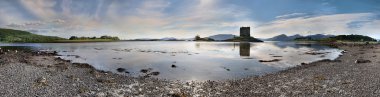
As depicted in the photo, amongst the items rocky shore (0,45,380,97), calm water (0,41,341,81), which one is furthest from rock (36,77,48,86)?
calm water (0,41,341,81)

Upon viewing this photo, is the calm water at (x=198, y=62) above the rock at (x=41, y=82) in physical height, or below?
below

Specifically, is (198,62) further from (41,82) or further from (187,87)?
(41,82)

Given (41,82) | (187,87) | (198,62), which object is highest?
(41,82)

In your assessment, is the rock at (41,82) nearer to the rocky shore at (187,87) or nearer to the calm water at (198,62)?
the rocky shore at (187,87)

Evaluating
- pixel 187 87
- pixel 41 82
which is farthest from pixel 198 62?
pixel 41 82

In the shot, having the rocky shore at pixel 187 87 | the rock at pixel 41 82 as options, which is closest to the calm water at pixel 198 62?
the rocky shore at pixel 187 87

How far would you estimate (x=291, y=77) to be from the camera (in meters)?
30.0

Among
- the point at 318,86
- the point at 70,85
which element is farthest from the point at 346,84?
the point at 70,85

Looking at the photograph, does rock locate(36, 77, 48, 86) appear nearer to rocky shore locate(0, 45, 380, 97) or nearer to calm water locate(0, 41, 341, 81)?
rocky shore locate(0, 45, 380, 97)

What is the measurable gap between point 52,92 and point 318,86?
22585mm

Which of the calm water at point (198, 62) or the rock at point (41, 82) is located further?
the calm water at point (198, 62)

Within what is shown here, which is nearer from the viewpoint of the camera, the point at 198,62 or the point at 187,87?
the point at 187,87

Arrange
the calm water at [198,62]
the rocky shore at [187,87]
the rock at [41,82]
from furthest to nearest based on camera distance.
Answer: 1. the calm water at [198,62]
2. the rock at [41,82]
3. the rocky shore at [187,87]

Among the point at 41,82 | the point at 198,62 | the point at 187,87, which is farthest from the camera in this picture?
the point at 198,62
